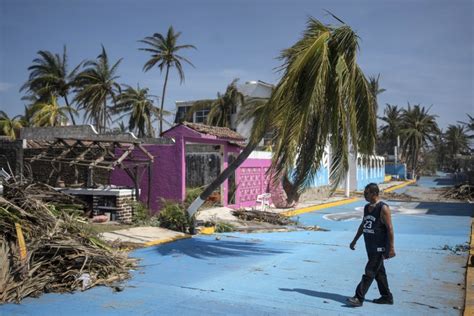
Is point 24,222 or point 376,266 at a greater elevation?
point 24,222

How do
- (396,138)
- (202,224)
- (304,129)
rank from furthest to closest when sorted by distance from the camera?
(396,138) → (202,224) → (304,129)

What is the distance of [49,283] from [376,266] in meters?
4.78

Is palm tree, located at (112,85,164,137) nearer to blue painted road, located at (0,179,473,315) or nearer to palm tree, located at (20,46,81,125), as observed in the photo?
palm tree, located at (20,46,81,125)

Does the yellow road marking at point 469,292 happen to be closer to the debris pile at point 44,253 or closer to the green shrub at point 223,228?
the debris pile at point 44,253

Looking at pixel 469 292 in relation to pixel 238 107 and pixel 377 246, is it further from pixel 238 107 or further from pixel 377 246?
pixel 238 107

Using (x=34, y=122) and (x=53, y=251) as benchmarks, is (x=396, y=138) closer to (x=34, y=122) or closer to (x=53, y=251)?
(x=34, y=122)

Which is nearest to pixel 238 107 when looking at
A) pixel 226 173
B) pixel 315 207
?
pixel 315 207

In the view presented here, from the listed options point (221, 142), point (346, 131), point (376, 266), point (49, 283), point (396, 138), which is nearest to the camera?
point (376, 266)

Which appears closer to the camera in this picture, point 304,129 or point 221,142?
point 304,129

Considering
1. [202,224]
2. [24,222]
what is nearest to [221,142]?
[202,224]

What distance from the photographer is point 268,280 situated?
8062 millimetres

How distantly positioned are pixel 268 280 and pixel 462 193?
26.5 meters

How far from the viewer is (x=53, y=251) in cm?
733

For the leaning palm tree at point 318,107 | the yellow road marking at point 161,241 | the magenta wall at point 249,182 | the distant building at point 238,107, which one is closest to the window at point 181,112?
the distant building at point 238,107
